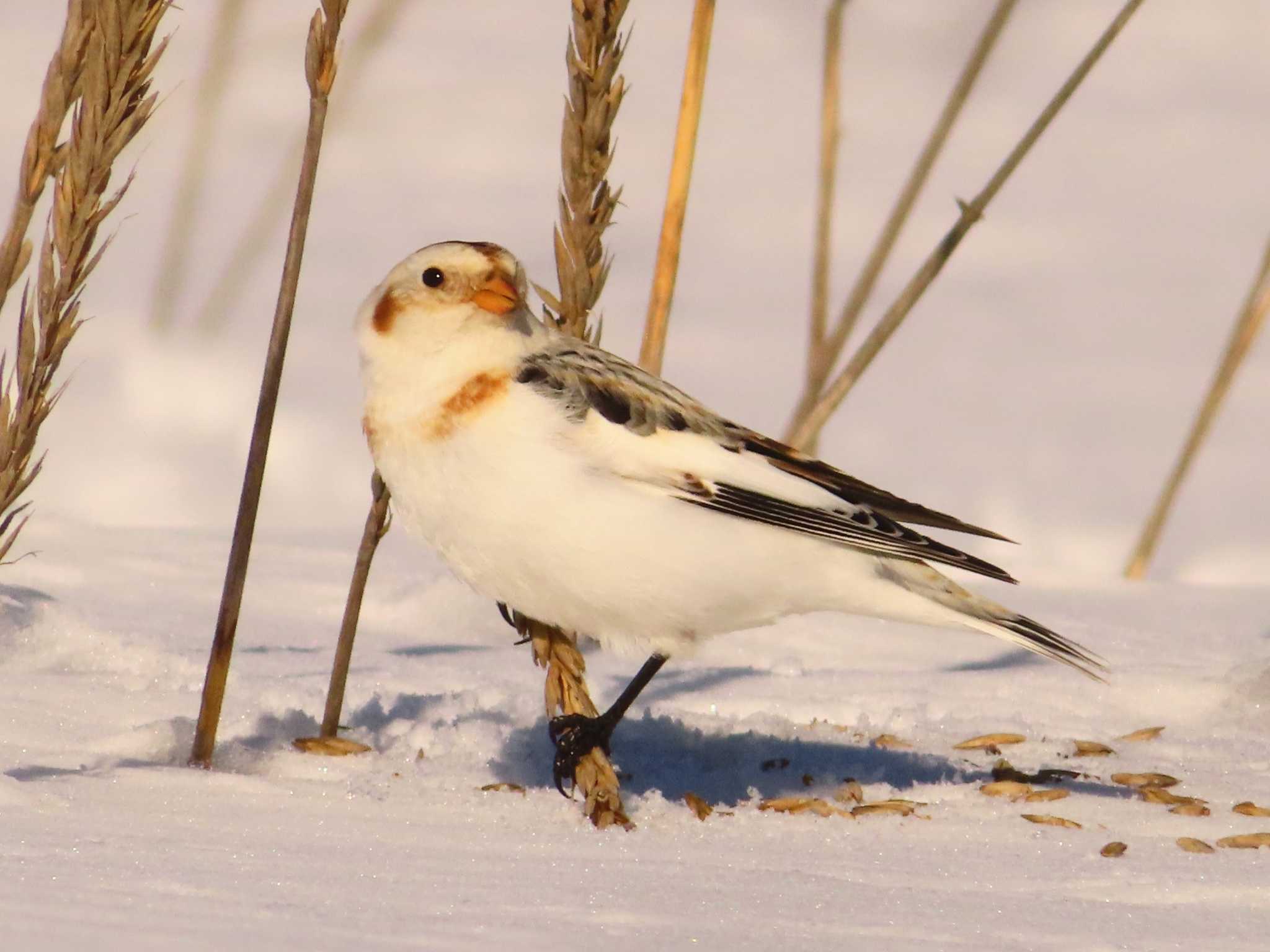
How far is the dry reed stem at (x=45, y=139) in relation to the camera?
7.61ft

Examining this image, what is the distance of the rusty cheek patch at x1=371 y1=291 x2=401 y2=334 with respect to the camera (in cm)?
277

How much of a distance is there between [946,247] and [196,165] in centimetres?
249

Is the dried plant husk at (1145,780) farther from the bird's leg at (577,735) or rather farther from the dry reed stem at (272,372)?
the dry reed stem at (272,372)

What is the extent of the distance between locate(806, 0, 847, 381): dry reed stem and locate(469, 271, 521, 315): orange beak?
1.58 metres

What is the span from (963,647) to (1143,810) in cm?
143

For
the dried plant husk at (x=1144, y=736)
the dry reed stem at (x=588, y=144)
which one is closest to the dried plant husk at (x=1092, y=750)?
the dried plant husk at (x=1144, y=736)

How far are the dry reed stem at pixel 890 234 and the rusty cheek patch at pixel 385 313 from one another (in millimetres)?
1393

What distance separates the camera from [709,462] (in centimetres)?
273

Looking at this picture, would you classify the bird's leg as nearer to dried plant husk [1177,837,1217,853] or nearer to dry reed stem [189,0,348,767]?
dry reed stem [189,0,348,767]

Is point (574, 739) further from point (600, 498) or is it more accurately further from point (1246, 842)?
point (1246, 842)

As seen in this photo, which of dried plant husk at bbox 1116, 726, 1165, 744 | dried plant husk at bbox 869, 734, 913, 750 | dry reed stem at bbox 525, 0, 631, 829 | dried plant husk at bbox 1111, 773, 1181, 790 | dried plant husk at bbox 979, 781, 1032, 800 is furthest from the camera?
dried plant husk at bbox 1116, 726, 1165, 744

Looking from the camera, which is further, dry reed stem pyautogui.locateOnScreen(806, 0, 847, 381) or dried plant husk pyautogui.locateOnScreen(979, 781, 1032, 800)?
dry reed stem pyautogui.locateOnScreen(806, 0, 847, 381)

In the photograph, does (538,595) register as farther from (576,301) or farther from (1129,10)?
(1129,10)

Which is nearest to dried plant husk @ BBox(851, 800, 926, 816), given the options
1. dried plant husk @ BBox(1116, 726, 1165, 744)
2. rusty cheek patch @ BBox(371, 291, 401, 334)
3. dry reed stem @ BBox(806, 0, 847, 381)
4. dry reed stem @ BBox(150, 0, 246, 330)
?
dried plant husk @ BBox(1116, 726, 1165, 744)
